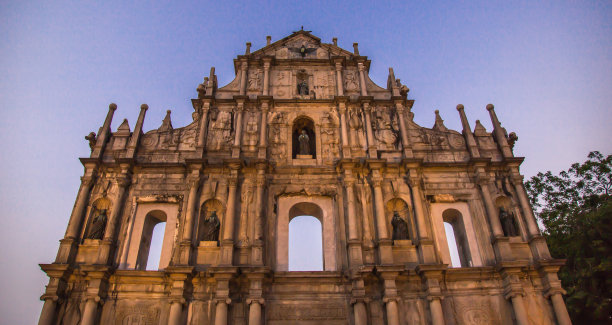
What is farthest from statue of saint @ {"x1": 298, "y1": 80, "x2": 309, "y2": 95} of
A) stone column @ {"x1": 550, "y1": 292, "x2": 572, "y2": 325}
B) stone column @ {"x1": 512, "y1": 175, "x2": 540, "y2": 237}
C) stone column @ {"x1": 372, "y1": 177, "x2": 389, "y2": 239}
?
stone column @ {"x1": 550, "y1": 292, "x2": 572, "y2": 325}

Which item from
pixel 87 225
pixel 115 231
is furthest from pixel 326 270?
pixel 87 225

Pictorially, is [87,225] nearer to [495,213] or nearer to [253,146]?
[253,146]

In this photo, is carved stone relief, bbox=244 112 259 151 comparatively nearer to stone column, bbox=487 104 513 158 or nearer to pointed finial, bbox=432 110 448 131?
pointed finial, bbox=432 110 448 131

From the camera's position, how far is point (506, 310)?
12.1 m

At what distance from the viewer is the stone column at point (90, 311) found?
37.4ft

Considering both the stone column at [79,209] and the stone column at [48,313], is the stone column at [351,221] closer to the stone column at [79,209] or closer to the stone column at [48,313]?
the stone column at [48,313]

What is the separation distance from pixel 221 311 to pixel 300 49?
11775 mm

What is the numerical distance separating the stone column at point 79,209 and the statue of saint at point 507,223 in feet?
43.2

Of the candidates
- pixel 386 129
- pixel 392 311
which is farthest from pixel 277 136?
pixel 392 311

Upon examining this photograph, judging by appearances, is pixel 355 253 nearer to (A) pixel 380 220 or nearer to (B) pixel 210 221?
(A) pixel 380 220

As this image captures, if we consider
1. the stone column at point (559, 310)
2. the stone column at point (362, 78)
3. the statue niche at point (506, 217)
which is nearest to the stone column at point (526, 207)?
the statue niche at point (506, 217)

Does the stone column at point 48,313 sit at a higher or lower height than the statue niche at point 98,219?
lower

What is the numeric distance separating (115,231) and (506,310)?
11.6 meters

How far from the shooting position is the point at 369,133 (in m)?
15.7
